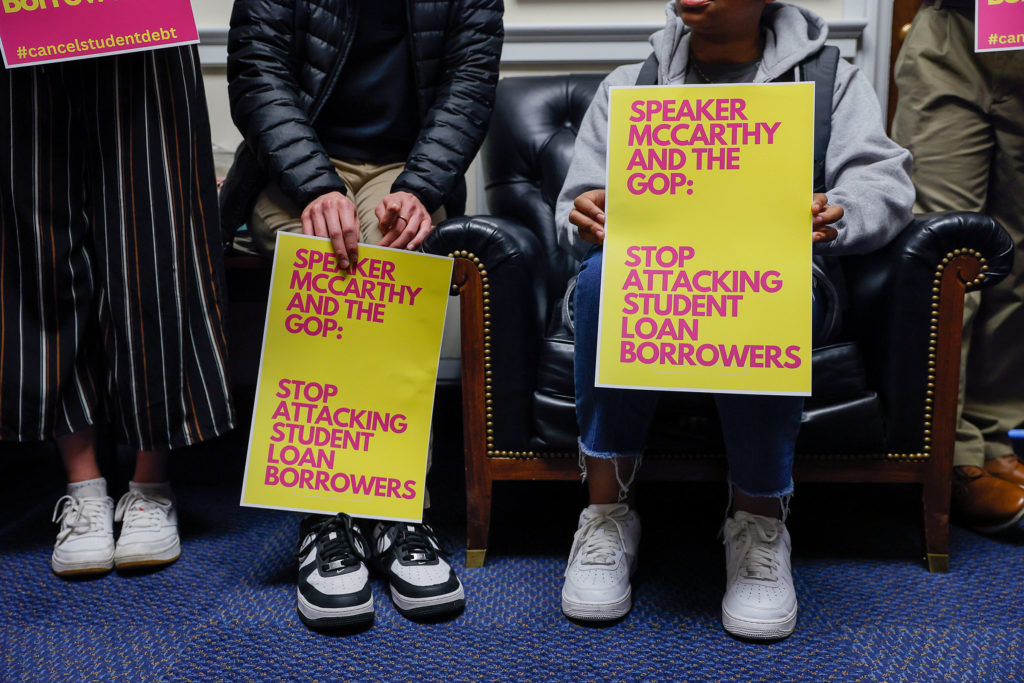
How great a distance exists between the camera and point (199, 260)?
1.22 m

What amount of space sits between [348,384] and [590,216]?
0.42 m

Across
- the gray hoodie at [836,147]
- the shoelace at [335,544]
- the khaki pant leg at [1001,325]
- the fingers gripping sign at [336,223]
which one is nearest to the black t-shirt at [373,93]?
the fingers gripping sign at [336,223]

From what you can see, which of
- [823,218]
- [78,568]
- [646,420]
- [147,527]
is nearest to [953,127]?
[823,218]

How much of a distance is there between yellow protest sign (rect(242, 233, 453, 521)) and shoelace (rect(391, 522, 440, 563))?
1.7 inches

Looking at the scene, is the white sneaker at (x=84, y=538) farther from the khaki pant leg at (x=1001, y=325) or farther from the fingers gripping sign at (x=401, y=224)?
the khaki pant leg at (x=1001, y=325)

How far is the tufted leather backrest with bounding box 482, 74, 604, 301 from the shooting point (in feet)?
5.34

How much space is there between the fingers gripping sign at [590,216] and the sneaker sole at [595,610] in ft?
1.62

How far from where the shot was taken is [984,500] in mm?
1345

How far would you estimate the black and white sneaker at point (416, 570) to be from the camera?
1.10 m

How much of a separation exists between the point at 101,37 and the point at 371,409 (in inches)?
24.2

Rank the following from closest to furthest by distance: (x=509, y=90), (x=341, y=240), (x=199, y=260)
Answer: (x=341, y=240), (x=199, y=260), (x=509, y=90)

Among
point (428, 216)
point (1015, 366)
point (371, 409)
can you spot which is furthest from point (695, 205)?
point (1015, 366)

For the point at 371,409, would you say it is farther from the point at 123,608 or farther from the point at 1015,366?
the point at 1015,366

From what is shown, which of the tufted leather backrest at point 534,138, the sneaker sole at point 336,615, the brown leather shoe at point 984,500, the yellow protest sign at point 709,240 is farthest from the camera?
the tufted leather backrest at point 534,138
